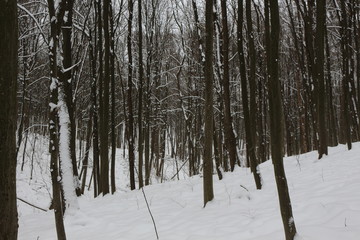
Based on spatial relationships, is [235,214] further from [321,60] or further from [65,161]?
[321,60]

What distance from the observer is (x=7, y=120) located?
→ 2023 millimetres

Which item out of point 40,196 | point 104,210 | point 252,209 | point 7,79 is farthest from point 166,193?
point 40,196

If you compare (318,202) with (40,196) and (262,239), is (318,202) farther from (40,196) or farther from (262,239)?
(40,196)

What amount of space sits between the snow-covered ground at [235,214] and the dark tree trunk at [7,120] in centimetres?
210

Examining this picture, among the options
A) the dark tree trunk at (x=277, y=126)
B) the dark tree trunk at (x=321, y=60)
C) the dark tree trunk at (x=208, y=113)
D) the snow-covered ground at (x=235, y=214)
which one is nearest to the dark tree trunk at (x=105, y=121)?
the snow-covered ground at (x=235, y=214)

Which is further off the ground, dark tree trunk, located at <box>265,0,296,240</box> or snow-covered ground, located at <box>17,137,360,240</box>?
dark tree trunk, located at <box>265,0,296,240</box>

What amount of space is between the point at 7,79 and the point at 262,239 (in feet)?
9.22

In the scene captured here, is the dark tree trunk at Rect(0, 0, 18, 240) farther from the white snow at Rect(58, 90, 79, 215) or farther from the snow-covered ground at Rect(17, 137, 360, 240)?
the white snow at Rect(58, 90, 79, 215)

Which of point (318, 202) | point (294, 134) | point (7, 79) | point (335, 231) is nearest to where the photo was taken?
point (7, 79)

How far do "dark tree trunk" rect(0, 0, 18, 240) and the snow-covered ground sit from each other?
2.10m

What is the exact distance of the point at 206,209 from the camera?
4.91m

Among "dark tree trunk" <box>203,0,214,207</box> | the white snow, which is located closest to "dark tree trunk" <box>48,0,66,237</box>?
the white snow

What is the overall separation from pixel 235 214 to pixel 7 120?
3.31 metres

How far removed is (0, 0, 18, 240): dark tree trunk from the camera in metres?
2.00
